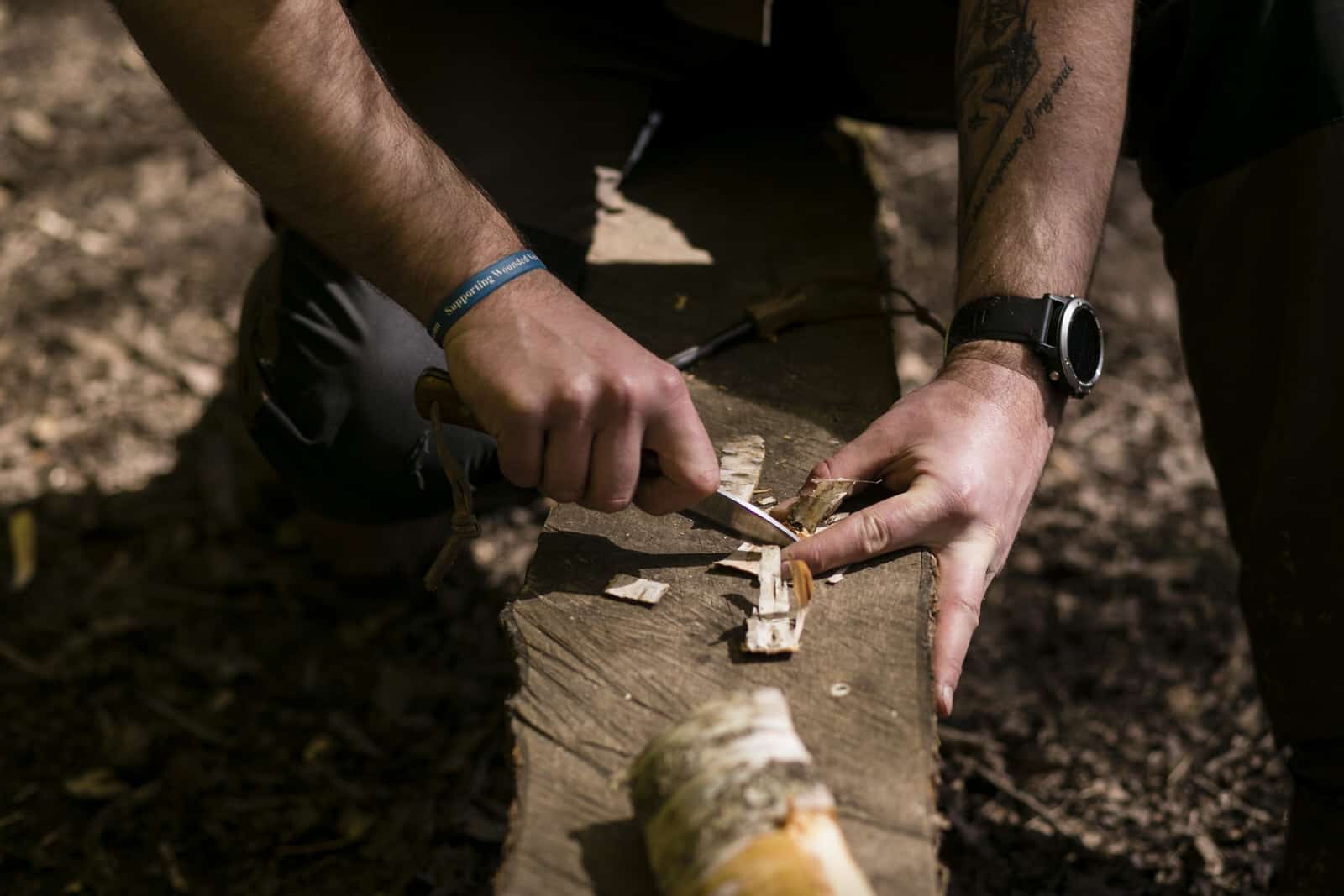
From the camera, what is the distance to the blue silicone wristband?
1.55 meters

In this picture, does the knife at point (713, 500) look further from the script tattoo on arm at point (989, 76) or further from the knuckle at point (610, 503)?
the script tattoo on arm at point (989, 76)

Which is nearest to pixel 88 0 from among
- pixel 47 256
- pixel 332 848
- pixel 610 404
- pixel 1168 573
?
pixel 47 256

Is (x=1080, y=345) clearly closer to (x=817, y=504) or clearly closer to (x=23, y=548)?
(x=817, y=504)

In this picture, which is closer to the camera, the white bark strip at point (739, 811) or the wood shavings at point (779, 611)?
the white bark strip at point (739, 811)

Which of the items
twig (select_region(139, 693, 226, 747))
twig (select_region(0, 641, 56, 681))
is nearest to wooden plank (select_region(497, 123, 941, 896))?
twig (select_region(139, 693, 226, 747))

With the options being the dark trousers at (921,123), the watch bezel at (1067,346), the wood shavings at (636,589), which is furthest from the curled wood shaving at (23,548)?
the watch bezel at (1067,346)

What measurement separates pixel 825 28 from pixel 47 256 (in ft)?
8.50

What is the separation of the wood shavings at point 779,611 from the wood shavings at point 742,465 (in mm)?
179

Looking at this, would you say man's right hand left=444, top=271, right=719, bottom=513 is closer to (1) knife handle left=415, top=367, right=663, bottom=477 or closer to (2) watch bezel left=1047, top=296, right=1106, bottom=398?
(1) knife handle left=415, top=367, right=663, bottom=477

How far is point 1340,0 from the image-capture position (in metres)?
1.85

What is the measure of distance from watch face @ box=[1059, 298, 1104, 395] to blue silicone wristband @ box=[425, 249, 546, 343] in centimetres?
82

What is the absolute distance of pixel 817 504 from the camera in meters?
1.61

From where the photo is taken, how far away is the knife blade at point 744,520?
156 centimetres

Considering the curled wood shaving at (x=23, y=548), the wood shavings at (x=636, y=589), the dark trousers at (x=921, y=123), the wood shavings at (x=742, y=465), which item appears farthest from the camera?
the curled wood shaving at (x=23, y=548)
